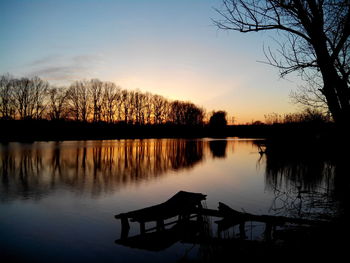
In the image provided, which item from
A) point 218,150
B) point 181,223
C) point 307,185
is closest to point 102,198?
point 181,223

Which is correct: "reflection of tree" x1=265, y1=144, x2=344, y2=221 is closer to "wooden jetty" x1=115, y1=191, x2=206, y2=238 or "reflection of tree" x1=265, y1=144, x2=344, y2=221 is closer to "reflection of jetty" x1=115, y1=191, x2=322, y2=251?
"reflection of jetty" x1=115, y1=191, x2=322, y2=251

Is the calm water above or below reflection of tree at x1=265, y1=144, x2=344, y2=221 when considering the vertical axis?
below

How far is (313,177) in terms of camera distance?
2242 cm

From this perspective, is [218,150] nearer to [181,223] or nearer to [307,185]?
[307,185]

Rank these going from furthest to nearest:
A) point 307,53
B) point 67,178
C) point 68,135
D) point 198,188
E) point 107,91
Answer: point 107,91 → point 68,135 → point 67,178 → point 198,188 → point 307,53

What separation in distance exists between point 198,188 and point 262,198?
5.27 meters

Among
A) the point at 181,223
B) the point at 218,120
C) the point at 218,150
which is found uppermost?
the point at 218,120

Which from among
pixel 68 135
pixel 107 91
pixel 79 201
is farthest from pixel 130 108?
pixel 79 201

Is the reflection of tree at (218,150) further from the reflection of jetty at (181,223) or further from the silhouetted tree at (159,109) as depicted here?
the silhouetted tree at (159,109)

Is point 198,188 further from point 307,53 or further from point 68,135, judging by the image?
point 68,135

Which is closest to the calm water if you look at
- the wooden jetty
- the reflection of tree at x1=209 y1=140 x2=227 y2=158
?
the wooden jetty

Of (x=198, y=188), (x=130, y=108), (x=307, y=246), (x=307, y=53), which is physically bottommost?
(x=198, y=188)

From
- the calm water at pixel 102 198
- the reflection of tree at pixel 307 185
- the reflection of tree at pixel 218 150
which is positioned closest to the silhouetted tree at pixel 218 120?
the reflection of tree at pixel 218 150

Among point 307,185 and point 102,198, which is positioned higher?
point 307,185
